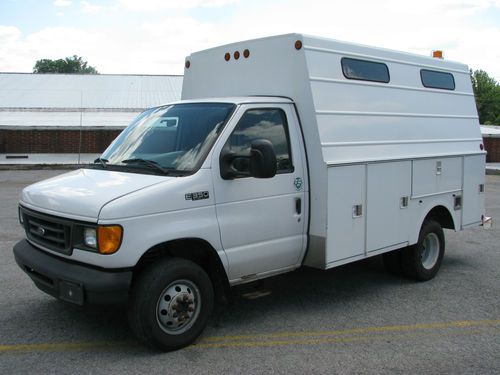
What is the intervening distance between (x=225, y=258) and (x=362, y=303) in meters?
1.94

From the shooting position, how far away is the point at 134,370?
3959 mm

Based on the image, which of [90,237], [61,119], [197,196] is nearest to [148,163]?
[197,196]

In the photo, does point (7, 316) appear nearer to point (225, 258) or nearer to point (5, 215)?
point (225, 258)

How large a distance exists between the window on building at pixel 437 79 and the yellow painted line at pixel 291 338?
10.2ft

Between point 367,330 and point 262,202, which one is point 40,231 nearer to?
point 262,202

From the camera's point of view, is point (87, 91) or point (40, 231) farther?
point (87, 91)

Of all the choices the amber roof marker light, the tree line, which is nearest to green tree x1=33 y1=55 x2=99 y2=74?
the tree line

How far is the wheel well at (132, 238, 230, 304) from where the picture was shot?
4277 mm

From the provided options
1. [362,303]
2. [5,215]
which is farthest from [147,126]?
[5,215]

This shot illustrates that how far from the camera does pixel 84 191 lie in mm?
4168

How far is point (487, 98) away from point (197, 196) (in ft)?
291

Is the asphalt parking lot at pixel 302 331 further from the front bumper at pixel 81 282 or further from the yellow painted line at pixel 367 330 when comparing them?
the front bumper at pixel 81 282

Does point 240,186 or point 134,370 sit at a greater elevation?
point 240,186

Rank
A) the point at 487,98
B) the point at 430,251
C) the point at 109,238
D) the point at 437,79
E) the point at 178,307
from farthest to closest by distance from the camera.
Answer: the point at 487,98
the point at 437,79
the point at 430,251
the point at 178,307
the point at 109,238
